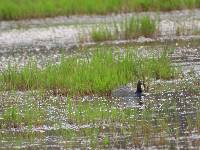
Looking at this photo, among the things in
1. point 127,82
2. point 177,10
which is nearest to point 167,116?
point 127,82

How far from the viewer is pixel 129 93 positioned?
15586 millimetres

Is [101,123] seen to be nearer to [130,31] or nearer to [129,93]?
[129,93]

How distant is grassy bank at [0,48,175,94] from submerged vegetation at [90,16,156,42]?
7.36 meters

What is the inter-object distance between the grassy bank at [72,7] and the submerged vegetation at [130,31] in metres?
5.31

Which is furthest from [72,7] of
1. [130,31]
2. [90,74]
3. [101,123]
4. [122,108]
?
[101,123]

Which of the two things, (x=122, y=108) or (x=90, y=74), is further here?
(x=90, y=74)

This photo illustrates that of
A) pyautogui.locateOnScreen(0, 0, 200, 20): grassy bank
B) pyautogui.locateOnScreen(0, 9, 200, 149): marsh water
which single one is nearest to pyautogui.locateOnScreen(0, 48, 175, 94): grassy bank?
Result: pyautogui.locateOnScreen(0, 9, 200, 149): marsh water

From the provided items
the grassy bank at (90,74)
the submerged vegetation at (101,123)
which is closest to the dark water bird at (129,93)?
the grassy bank at (90,74)

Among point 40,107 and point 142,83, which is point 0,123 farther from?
point 142,83

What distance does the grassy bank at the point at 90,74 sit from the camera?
15.7 m

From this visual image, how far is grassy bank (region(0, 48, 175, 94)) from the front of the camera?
1570cm

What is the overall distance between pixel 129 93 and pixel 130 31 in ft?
32.6

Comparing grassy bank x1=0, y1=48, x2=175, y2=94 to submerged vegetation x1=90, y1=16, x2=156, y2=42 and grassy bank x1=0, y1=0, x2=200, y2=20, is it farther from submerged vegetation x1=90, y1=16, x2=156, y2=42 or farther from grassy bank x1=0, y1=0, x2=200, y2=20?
grassy bank x1=0, y1=0, x2=200, y2=20

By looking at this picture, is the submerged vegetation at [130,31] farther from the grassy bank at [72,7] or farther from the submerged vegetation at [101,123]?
the submerged vegetation at [101,123]
